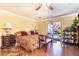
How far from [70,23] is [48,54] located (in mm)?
633

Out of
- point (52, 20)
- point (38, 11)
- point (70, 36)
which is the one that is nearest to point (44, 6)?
point (38, 11)

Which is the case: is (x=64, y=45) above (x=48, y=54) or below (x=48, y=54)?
above

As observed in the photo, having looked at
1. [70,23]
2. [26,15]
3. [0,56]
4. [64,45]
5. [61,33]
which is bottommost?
[0,56]

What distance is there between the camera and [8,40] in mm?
2088

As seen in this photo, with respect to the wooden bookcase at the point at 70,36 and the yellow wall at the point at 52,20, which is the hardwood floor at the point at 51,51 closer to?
the wooden bookcase at the point at 70,36

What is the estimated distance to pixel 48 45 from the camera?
2.14m

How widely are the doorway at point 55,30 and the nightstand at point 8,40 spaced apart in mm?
618

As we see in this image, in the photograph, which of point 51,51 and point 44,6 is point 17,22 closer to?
point 44,6

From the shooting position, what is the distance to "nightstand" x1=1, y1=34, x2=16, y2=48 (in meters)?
2.05

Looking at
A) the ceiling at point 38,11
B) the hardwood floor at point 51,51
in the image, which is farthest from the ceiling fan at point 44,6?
the hardwood floor at point 51,51

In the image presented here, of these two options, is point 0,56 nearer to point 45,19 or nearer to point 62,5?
point 45,19

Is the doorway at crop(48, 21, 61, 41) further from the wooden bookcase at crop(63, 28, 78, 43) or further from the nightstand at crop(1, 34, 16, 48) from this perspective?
the nightstand at crop(1, 34, 16, 48)

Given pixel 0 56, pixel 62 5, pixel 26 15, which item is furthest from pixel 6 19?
pixel 62 5

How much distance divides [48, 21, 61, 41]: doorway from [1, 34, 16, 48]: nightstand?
0.62 meters
